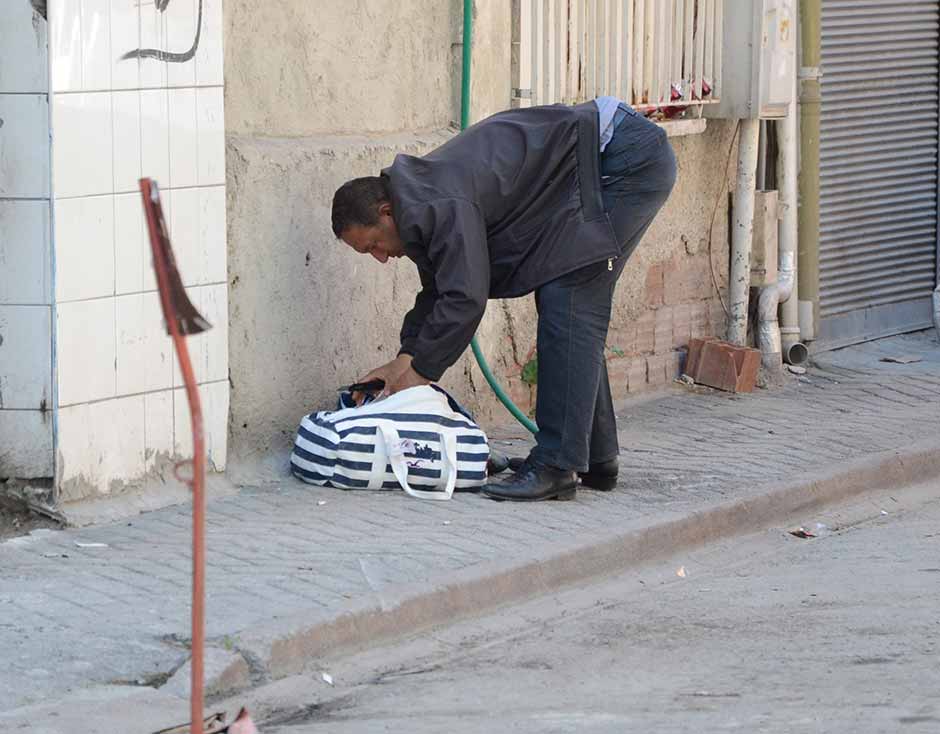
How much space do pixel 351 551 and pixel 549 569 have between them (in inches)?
24.8

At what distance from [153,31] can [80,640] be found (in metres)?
2.27

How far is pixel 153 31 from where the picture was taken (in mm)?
6039

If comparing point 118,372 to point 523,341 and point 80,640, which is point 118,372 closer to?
point 80,640

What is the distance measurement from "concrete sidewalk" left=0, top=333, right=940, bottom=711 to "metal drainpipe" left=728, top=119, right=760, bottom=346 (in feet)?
3.42

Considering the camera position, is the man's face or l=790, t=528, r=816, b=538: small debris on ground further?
l=790, t=528, r=816, b=538: small debris on ground

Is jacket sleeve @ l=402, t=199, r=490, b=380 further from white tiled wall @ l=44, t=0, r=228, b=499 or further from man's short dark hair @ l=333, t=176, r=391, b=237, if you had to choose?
white tiled wall @ l=44, t=0, r=228, b=499

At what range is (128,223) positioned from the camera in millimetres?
5984

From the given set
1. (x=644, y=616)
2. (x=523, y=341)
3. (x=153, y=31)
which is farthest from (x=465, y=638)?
(x=523, y=341)

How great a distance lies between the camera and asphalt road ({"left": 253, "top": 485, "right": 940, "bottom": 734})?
441 cm

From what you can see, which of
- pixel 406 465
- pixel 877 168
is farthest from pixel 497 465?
pixel 877 168

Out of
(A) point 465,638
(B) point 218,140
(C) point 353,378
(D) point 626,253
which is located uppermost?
(B) point 218,140

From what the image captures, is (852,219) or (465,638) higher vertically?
(852,219)

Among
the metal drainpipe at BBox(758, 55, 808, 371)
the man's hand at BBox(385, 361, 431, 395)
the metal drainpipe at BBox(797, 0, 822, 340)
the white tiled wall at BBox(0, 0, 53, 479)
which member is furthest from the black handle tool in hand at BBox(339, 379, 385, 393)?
the metal drainpipe at BBox(797, 0, 822, 340)

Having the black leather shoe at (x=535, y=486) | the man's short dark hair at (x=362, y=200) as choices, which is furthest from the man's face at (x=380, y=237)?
the black leather shoe at (x=535, y=486)
